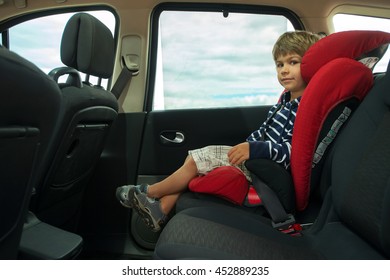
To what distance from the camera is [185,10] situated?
218 cm

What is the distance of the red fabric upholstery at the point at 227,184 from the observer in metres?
1.21

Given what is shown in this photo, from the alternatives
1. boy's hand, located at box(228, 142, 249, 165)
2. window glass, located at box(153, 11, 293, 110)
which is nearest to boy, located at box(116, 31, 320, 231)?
boy's hand, located at box(228, 142, 249, 165)

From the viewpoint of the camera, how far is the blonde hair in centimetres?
142

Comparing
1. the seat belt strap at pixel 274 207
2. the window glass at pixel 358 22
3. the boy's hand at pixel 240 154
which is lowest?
the seat belt strap at pixel 274 207

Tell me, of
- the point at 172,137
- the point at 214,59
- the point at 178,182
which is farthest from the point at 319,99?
the point at 214,59

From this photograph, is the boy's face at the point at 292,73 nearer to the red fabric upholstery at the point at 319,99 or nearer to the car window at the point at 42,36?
the red fabric upholstery at the point at 319,99

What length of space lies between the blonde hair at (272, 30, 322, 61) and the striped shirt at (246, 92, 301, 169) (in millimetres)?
183

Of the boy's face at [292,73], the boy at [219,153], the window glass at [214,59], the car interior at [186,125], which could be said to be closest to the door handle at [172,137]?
the car interior at [186,125]

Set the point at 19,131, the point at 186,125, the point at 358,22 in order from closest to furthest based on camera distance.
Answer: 1. the point at 19,131
2. the point at 186,125
3. the point at 358,22

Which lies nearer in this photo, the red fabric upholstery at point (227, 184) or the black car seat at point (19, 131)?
the black car seat at point (19, 131)

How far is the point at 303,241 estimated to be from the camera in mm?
1008

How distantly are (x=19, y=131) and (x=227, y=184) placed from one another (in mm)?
698

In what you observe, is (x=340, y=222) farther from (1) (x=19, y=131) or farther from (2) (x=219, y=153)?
(1) (x=19, y=131)
